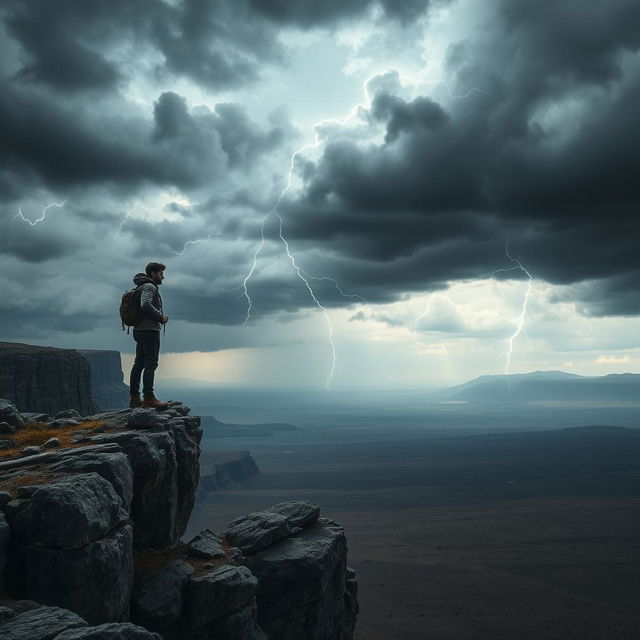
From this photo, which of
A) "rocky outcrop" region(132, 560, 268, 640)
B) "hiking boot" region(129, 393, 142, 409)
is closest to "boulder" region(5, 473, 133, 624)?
"rocky outcrop" region(132, 560, 268, 640)

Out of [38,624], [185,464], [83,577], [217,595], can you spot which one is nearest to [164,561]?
[217,595]

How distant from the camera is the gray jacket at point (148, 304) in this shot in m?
22.1

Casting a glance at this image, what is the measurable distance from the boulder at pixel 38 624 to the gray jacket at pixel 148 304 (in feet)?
41.9

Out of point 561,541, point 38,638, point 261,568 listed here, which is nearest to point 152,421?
point 261,568

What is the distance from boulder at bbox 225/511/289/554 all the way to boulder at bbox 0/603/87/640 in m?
15.0

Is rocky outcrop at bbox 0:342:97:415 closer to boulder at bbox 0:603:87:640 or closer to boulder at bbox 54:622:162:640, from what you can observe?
boulder at bbox 0:603:87:640

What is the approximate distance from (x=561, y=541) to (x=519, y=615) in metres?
60.9

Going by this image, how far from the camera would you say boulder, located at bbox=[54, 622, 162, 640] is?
31.7 feet

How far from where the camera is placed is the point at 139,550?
20.2 metres

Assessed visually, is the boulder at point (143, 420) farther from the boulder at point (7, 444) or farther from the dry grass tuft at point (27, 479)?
the dry grass tuft at point (27, 479)

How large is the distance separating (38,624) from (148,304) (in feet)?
44.4

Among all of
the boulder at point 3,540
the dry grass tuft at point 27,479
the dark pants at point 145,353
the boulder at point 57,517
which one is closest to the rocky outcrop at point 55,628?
the boulder at point 3,540

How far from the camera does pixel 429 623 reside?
75.4 meters

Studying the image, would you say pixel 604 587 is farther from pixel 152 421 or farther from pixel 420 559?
pixel 152 421
